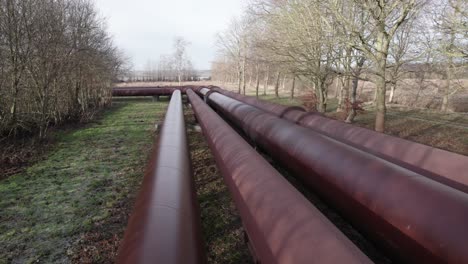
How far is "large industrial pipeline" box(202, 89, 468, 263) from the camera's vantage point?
101 inches

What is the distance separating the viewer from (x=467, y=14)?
310 inches

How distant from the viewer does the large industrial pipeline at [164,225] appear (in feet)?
7.48

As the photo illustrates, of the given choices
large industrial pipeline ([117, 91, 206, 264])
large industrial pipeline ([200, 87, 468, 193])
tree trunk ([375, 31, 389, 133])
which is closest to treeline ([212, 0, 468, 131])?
tree trunk ([375, 31, 389, 133])

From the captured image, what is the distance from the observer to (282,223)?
2.59 meters

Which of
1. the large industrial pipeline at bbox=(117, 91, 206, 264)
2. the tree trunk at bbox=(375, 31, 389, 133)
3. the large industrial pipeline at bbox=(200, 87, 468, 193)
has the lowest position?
the large industrial pipeline at bbox=(117, 91, 206, 264)

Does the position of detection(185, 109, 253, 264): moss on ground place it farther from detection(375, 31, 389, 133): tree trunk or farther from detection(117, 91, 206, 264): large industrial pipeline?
detection(375, 31, 389, 133): tree trunk

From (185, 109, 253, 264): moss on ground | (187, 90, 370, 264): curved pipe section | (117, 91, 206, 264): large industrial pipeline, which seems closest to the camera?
(187, 90, 370, 264): curved pipe section

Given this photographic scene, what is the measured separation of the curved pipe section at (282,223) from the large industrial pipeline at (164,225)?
0.59 meters

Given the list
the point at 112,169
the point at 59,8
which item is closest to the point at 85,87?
the point at 59,8

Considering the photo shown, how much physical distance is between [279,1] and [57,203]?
16096mm

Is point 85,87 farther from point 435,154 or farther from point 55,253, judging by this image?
point 435,154

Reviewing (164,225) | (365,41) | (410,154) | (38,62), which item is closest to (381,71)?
(365,41)

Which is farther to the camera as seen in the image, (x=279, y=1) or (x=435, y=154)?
(x=279, y=1)

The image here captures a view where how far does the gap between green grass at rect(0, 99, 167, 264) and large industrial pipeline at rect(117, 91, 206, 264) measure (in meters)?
1.84
